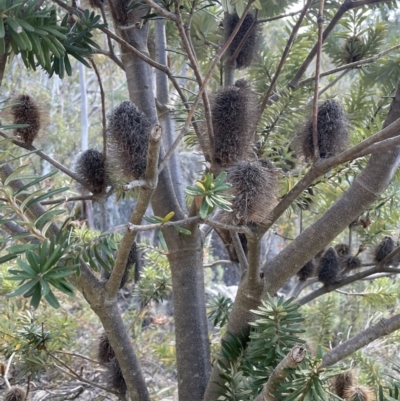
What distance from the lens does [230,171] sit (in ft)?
2.10

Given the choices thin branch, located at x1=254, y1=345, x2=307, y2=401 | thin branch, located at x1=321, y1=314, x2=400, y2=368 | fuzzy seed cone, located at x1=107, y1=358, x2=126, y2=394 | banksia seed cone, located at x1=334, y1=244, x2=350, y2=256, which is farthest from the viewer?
banksia seed cone, located at x1=334, y1=244, x2=350, y2=256

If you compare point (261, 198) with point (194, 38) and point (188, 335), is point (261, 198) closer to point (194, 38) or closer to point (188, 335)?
point (188, 335)

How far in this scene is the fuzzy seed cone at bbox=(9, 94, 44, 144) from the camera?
2.76 ft

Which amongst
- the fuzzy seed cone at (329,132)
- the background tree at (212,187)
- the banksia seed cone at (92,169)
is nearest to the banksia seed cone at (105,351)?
the background tree at (212,187)

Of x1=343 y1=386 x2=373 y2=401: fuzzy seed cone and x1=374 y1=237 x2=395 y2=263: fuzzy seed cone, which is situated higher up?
x1=374 y1=237 x2=395 y2=263: fuzzy seed cone

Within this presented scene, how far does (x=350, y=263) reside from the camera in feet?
3.60

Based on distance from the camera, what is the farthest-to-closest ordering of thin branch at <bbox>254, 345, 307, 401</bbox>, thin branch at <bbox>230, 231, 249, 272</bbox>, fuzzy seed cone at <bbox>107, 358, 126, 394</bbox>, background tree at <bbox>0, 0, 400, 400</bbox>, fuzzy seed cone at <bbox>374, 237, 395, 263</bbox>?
fuzzy seed cone at <bbox>374, 237, 395, 263</bbox> < fuzzy seed cone at <bbox>107, 358, 126, 394</bbox> < thin branch at <bbox>230, 231, 249, 272</bbox> < background tree at <bbox>0, 0, 400, 400</bbox> < thin branch at <bbox>254, 345, 307, 401</bbox>

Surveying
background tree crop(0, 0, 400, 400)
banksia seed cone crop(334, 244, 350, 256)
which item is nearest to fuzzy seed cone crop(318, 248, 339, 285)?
background tree crop(0, 0, 400, 400)

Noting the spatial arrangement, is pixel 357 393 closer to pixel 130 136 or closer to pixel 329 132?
pixel 329 132

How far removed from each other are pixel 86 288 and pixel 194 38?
64cm

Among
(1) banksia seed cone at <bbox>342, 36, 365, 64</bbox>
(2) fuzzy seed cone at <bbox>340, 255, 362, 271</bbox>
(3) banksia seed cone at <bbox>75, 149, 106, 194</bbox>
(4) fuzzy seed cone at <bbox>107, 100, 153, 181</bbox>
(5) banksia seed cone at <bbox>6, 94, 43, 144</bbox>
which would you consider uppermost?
(1) banksia seed cone at <bbox>342, 36, 365, 64</bbox>

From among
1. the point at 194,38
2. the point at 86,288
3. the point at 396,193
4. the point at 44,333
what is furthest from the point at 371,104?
the point at 44,333

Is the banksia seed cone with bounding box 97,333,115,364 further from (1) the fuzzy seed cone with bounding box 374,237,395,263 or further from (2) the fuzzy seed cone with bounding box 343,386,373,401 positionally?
(1) the fuzzy seed cone with bounding box 374,237,395,263

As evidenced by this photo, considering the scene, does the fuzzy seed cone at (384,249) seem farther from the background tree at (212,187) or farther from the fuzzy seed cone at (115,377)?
the fuzzy seed cone at (115,377)
